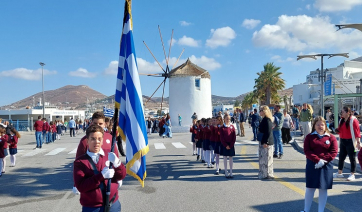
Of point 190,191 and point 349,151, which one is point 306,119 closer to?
point 349,151

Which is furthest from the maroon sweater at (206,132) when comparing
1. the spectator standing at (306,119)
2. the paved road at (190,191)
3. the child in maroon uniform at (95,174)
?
the child in maroon uniform at (95,174)

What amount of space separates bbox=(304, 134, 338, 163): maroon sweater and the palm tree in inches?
1744

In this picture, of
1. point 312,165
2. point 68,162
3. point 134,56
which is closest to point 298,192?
point 312,165

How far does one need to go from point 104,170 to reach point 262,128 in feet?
20.1

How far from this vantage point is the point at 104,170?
10.9 ft

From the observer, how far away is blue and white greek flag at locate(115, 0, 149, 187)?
4.50 metres

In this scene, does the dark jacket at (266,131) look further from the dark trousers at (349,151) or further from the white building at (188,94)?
the white building at (188,94)

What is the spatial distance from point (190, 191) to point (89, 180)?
4397mm

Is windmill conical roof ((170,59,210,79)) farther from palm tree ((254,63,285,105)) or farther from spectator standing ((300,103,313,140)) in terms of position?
spectator standing ((300,103,313,140))

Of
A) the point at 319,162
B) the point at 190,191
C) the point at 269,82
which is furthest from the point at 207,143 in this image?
the point at 269,82

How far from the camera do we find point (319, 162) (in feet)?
17.3

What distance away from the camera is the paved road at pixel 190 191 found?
6.29m

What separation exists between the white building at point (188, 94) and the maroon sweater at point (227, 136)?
27.0 metres

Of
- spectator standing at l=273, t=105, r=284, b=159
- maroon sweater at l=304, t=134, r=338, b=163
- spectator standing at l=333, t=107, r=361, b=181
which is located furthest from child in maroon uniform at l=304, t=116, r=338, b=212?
spectator standing at l=273, t=105, r=284, b=159
